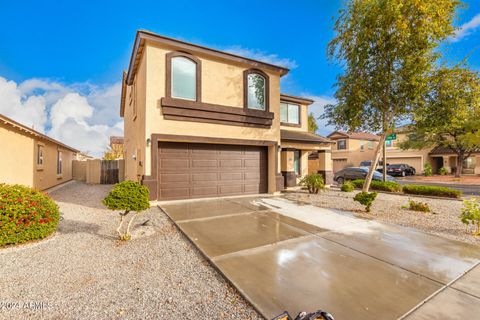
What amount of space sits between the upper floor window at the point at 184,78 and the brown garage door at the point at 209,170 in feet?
6.74

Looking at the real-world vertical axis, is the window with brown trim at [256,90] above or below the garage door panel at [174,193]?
above

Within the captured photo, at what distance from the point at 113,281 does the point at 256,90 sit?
930cm

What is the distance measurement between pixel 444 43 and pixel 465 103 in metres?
2.44

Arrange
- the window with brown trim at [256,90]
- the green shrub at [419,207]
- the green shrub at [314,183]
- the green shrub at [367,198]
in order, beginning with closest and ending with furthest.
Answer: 1. the green shrub at [367,198]
2. the green shrub at [419,207]
3. the window with brown trim at [256,90]
4. the green shrub at [314,183]

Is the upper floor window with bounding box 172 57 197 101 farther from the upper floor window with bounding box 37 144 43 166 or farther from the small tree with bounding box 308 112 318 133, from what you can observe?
the small tree with bounding box 308 112 318 133

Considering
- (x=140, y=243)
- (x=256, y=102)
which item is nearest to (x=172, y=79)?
(x=256, y=102)

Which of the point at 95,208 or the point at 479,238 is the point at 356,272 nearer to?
the point at 479,238

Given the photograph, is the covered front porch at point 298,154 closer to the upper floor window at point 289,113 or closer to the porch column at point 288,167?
the porch column at point 288,167

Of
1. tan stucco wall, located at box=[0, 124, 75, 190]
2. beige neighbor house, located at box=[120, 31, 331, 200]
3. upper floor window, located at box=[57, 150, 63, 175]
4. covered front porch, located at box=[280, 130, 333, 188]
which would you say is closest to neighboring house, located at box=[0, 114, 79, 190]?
tan stucco wall, located at box=[0, 124, 75, 190]

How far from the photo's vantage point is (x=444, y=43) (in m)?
8.02

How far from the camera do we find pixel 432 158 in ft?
95.2

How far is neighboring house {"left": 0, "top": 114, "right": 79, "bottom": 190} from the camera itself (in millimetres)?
8047

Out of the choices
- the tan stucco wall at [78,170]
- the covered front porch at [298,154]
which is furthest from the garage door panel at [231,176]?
the tan stucco wall at [78,170]

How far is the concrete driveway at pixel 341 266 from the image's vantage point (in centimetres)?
253
